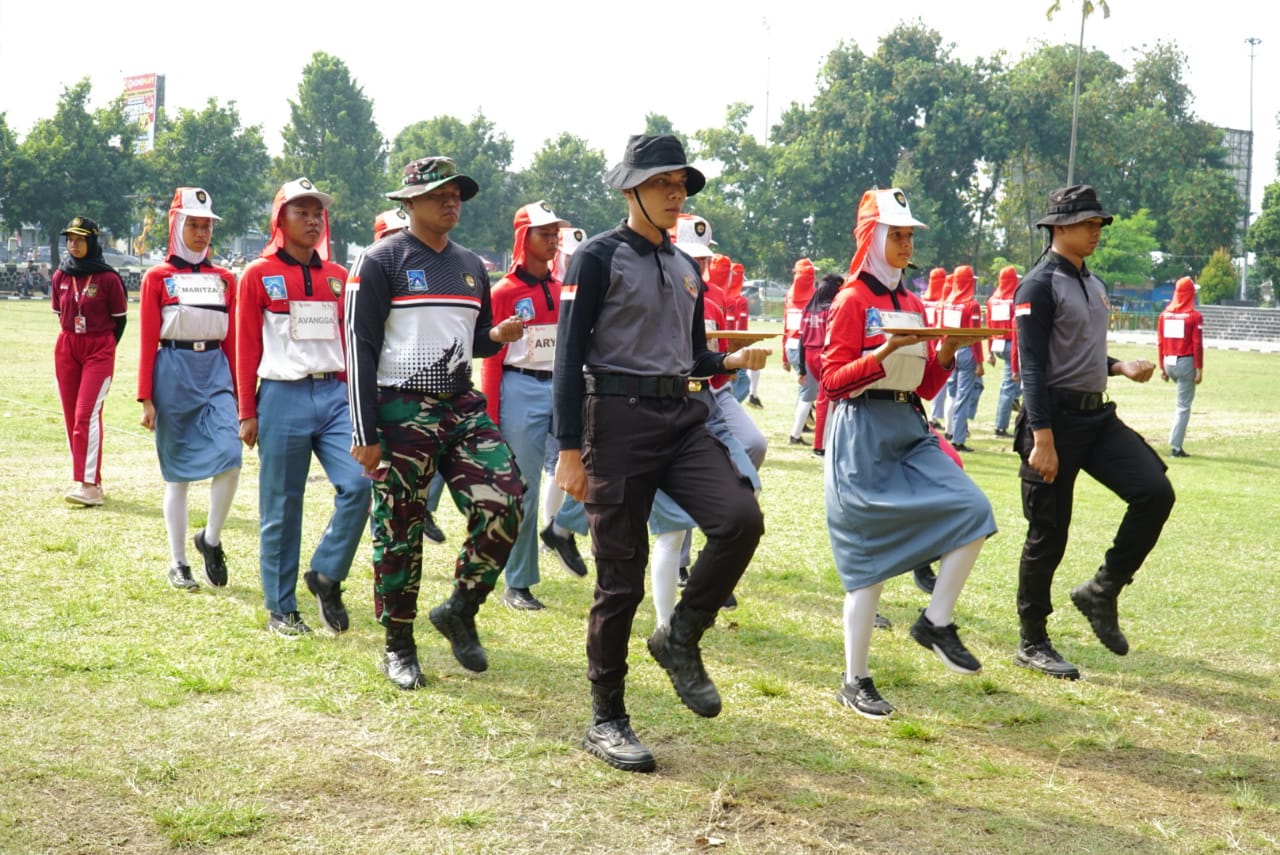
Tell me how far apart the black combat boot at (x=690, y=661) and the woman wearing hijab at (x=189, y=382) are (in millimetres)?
3421

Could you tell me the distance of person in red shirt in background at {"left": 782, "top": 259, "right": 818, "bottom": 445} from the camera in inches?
619

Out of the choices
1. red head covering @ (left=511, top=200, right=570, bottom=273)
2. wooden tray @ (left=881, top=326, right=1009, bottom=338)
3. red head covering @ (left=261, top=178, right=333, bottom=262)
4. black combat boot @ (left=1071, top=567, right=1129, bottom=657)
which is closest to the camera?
wooden tray @ (left=881, top=326, right=1009, bottom=338)

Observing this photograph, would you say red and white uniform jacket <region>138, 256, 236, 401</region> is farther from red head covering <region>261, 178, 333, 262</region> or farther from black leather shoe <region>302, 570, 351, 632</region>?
black leather shoe <region>302, 570, 351, 632</region>

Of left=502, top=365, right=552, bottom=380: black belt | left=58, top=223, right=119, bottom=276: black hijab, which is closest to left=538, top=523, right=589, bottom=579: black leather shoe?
left=502, top=365, right=552, bottom=380: black belt

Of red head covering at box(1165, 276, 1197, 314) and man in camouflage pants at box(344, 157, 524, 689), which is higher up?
red head covering at box(1165, 276, 1197, 314)

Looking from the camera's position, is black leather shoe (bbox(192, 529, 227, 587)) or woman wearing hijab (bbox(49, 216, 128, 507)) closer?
black leather shoe (bbox(192, 529, 227, 587))

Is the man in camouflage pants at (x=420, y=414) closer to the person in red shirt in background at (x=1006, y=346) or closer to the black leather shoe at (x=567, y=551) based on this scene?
the black leather shoe at (x=567, y=551)

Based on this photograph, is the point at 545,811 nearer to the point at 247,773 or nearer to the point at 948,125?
the point at 247,773

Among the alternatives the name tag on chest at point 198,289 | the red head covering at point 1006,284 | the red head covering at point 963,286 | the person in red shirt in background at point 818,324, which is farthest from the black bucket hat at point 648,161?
the red head covering at point 1006,284

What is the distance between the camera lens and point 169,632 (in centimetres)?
649

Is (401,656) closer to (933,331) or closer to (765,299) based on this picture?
(933,331)

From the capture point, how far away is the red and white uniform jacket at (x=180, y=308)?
757cm

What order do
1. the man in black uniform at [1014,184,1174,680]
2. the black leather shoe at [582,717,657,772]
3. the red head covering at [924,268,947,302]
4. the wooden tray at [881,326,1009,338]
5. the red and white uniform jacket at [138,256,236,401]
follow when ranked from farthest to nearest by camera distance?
1. the red head covering at [924,268,947,302]
2. the red and white uniform jacket at [138,256,236,401]
3. the man in black uniform at [1014,184,1174,680]
4. the wooden tray at [881,326,1009,338]
5. the black leather shoe at [582,717,657,772]

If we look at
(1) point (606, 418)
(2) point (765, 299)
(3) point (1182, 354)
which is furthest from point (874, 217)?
(2) point (765, 299)
